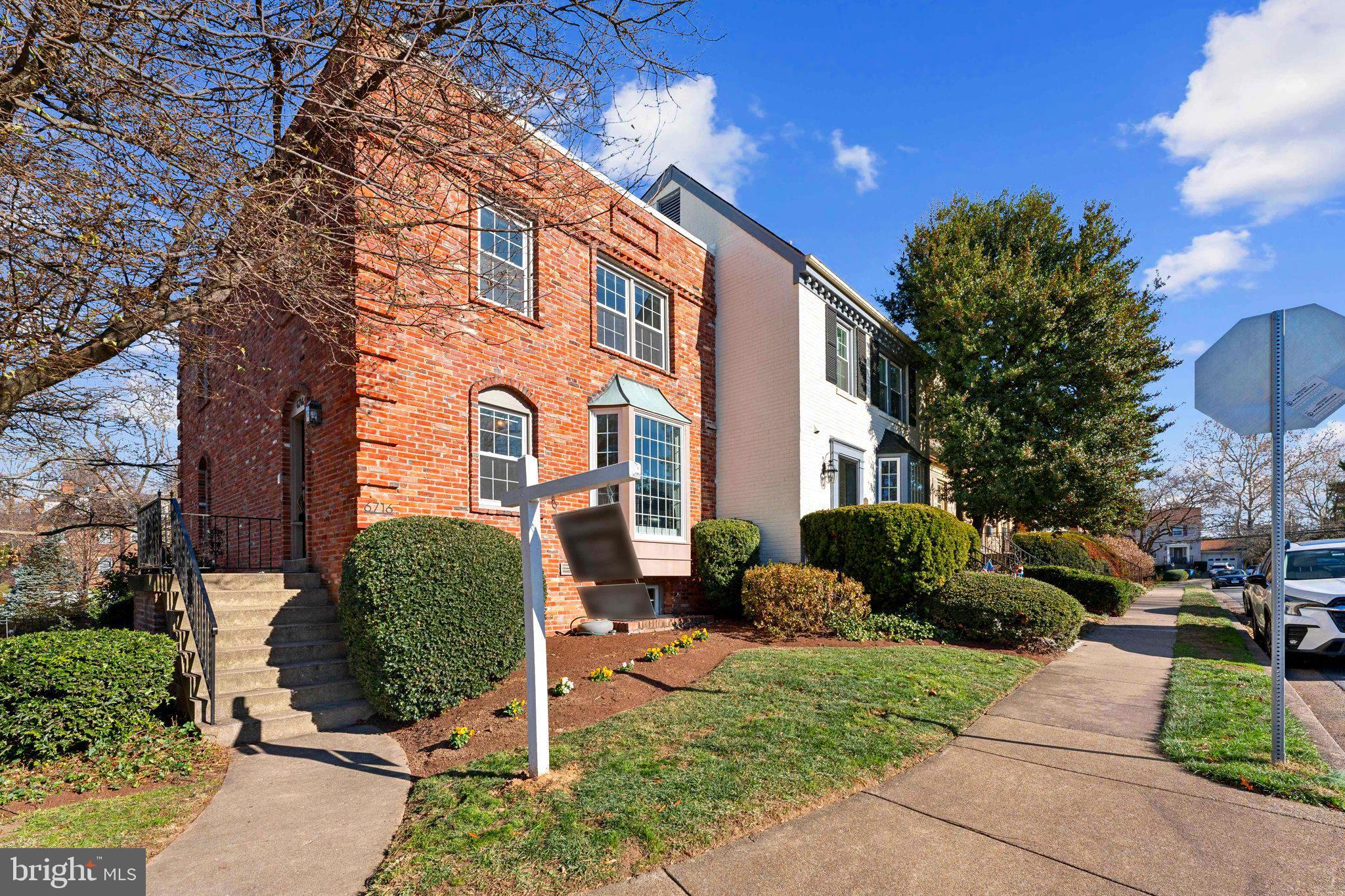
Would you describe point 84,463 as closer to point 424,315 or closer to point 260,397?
point 260,397

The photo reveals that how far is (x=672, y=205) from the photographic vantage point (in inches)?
649

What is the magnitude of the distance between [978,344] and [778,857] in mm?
16971

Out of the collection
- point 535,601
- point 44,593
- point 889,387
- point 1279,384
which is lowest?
point 44,593

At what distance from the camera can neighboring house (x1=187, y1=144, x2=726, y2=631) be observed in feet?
27.6

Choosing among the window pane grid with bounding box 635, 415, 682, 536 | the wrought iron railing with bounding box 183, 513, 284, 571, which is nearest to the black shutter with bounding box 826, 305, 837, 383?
the window pane grid with bounding box 635, 415, 682, 536

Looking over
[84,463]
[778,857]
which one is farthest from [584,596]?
[84,463]

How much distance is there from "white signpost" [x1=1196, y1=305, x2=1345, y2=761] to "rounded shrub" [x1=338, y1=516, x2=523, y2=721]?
660 centimetres

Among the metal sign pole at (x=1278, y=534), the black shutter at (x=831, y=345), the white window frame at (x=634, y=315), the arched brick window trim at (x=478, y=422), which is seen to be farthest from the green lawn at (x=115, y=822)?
the black shutter at (x=831, y=345)

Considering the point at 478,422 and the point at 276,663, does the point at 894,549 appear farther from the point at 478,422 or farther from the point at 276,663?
the point at 276,663

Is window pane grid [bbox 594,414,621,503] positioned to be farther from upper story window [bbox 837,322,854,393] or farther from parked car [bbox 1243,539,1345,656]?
parked car [bbox 1243,539,1345,656]

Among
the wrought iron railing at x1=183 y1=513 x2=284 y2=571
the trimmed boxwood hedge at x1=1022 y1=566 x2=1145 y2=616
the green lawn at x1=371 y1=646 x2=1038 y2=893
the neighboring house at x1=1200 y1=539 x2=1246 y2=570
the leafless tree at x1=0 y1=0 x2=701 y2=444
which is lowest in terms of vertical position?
the neighboring house at x1=1200 y1=539 x2=1246 y2=570

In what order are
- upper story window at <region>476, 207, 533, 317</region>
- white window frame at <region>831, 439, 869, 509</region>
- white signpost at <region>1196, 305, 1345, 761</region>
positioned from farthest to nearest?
white window frame at <region>831, 439, 869, 509</region> < upper story window at <region>476, 207, 533, 317</region> < white signpost at <region>1196, 305, 1345, 761</region>

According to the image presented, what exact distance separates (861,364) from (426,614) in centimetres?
1290

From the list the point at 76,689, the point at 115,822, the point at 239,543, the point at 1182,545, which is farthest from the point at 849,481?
the point at 1182,545
